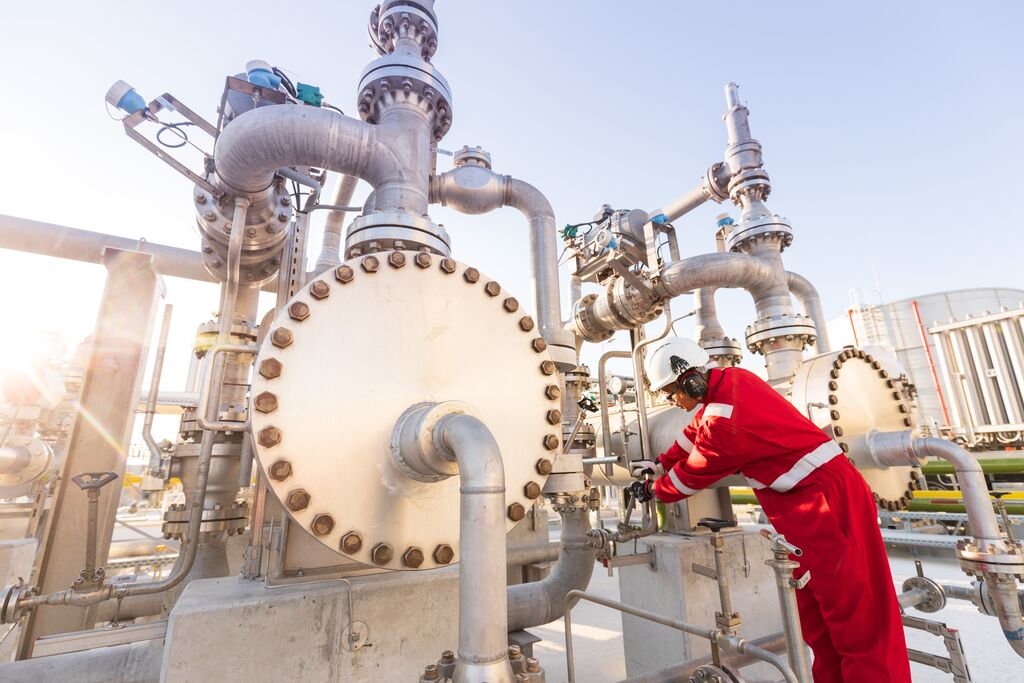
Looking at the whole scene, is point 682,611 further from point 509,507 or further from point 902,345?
point 902,345

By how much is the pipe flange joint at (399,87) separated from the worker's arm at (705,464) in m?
2.18

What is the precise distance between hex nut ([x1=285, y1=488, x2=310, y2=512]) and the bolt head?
2.41ft

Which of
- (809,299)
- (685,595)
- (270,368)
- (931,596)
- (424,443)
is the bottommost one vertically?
(685,595)

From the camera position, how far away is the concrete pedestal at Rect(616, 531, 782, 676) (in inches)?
127

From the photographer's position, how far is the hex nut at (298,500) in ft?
4.56

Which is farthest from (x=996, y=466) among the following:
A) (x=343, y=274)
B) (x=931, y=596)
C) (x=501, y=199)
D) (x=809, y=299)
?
(x=343, y=274)

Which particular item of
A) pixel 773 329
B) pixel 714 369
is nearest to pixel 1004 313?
pixel 773 329

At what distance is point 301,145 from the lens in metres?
2.10

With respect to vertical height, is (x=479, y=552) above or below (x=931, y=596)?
above

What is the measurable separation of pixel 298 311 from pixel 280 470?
49cm

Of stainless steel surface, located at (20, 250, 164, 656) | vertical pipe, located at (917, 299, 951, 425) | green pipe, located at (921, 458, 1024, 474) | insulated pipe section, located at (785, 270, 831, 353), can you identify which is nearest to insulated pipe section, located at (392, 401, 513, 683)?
stainless steel surface, located at (20, 250, 164, 656)

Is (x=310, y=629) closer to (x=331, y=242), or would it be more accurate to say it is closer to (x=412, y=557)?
(x=412, y=557)

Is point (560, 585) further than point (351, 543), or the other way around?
point (560, 585)

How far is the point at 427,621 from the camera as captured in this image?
5.81ft
